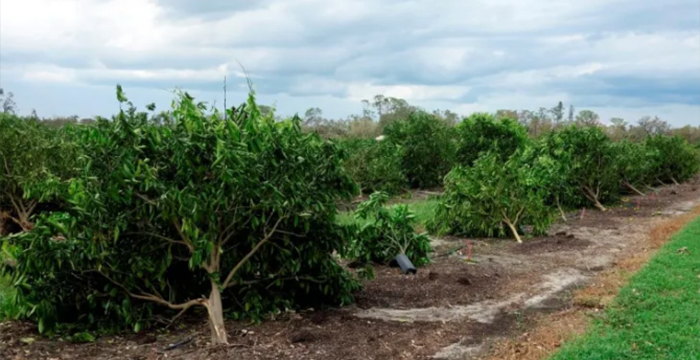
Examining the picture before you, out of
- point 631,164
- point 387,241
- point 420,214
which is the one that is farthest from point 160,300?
point 631,164

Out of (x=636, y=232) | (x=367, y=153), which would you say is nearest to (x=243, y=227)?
(x=636, y=232)

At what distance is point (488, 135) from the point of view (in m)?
19.6

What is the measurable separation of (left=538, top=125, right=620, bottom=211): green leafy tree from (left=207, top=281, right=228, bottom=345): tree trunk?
1110cm

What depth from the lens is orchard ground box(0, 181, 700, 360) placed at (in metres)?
4.90

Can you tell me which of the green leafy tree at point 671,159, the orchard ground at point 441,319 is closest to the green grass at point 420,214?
the orchard ground at point 441,319

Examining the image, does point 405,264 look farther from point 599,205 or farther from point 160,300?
point 599,205

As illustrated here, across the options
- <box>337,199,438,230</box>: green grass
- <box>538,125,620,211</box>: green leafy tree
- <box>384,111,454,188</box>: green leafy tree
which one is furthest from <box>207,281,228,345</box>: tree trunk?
<box>384,111,454,188</box>: green leafy tree

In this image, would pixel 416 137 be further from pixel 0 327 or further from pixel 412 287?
pixel 0 327

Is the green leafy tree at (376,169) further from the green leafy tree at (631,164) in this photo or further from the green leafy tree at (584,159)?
the green leafy tree at (631,164)

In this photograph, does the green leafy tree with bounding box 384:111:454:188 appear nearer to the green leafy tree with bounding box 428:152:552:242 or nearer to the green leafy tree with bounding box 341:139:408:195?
the green leafy tree with bounding box 341:139:408:195

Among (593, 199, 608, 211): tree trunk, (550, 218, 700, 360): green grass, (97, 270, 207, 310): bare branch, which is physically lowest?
(550, 218, 700, 360): green grass

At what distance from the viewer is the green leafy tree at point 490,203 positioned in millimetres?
10680

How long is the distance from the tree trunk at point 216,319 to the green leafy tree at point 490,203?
20.5ft

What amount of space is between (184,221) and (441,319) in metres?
2.57
